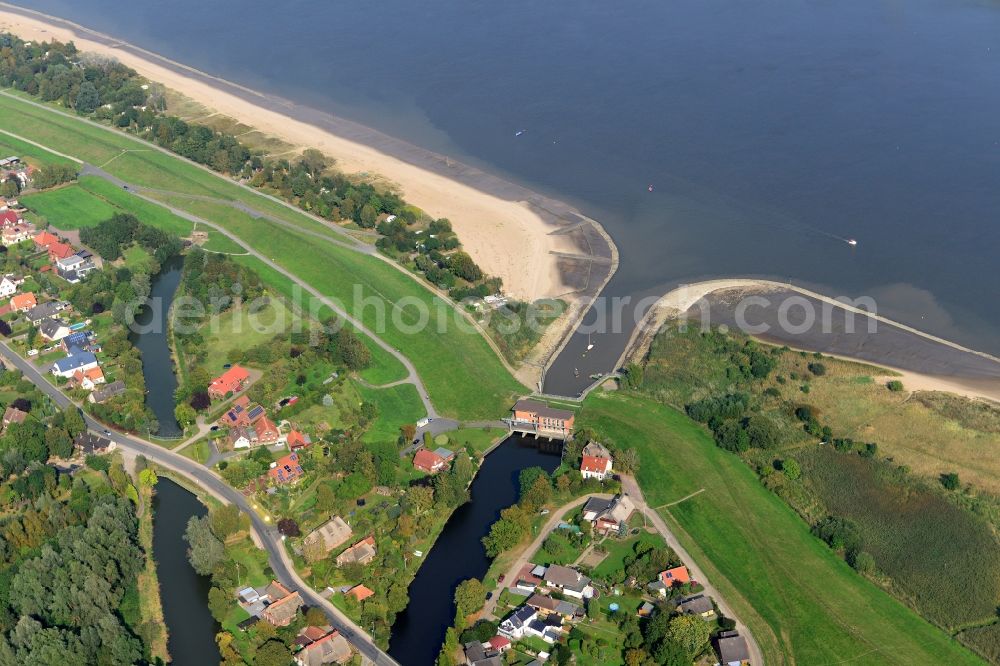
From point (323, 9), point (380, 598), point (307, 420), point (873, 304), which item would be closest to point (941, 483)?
point (873, 304)

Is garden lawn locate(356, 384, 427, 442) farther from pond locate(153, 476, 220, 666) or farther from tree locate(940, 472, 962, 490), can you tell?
tree locate(940, 472, 962, 490)

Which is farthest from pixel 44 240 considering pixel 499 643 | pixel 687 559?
pixel 687 559

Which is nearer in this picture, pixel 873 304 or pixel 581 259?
pixel 873 304

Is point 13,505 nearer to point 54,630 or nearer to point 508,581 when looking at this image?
point 54,630

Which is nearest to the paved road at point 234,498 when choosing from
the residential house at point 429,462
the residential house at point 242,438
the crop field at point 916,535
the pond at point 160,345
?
the pond at point 160,345

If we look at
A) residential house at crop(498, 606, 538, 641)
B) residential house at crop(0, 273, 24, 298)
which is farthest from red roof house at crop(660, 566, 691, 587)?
residential house at crop(0, 273, 24, 298)
